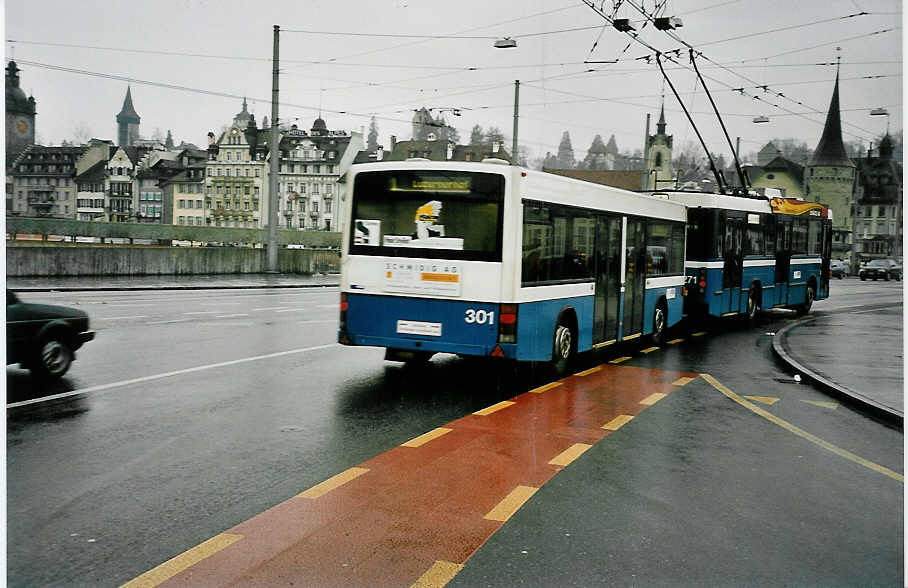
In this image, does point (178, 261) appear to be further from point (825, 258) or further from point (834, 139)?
point (834, 139)

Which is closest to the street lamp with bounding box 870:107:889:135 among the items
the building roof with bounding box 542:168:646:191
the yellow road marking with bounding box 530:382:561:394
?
the building roof with bounding box 542:168:646:191

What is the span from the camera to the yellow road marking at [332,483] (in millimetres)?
5719

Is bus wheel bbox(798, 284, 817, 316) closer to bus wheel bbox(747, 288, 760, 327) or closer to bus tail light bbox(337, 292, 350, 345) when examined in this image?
bus wheel bbox(747, 288, 760, 327)

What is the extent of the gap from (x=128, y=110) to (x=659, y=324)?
34.3ft

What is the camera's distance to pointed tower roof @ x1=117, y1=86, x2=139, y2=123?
26.1 ft

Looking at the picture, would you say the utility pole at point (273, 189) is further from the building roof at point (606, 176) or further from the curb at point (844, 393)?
the curb at point (844, 393)

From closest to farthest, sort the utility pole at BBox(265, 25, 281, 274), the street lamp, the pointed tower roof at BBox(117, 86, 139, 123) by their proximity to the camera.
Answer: the street lamp → the pointed tower roof at BBox(117, 86, 139, 123) → the utility pole at BBox(265, 25, 281, 274)

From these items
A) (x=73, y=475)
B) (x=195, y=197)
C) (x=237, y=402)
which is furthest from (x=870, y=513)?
(x=195, y=197)

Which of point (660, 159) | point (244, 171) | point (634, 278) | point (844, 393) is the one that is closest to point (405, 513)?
point (844, 393)

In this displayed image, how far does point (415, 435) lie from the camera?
7703 millimetres

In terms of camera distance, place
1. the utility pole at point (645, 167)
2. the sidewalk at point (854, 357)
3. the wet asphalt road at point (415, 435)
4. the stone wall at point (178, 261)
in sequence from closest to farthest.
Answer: the wet asphalt road at point (415, 435)
the sidewalk at point (854, 357)
the utility pole at point (645, 167)
the stone wall at point (178, 261)

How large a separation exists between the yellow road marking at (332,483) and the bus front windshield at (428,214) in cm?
428

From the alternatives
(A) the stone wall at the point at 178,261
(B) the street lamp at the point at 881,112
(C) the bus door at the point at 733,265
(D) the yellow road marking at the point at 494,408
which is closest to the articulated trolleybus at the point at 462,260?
(D) the yellow road marking at the point at 494,408

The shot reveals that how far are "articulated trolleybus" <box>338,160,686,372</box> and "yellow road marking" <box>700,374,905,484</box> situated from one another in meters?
2.24
